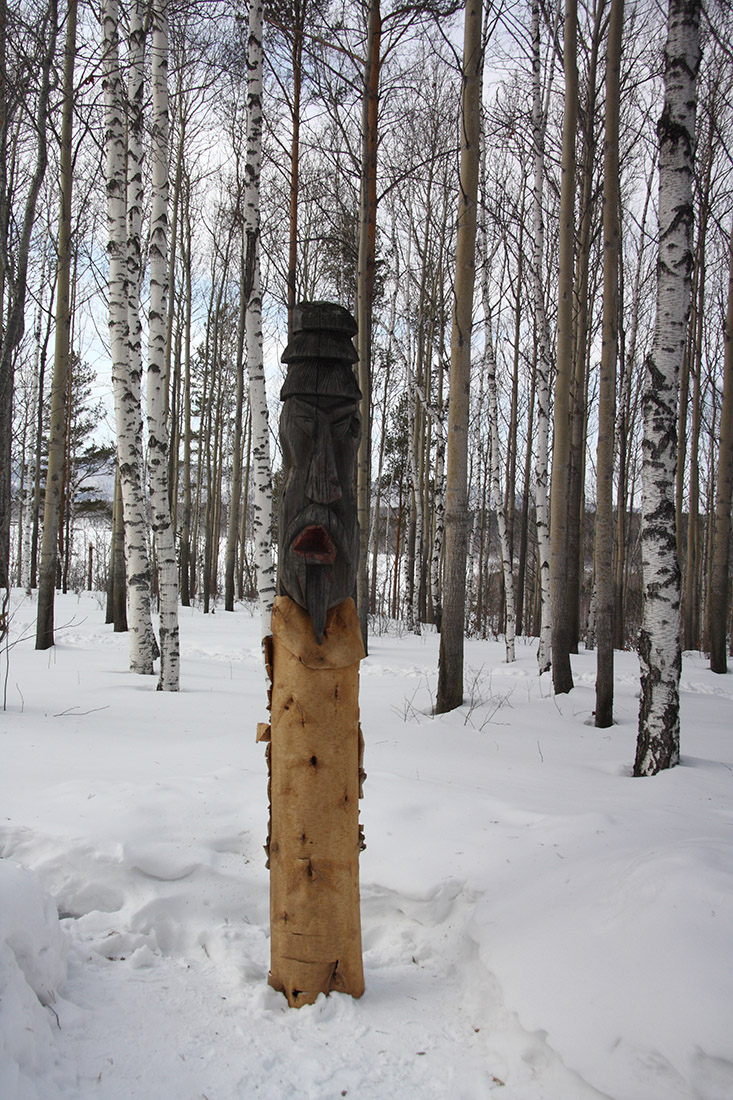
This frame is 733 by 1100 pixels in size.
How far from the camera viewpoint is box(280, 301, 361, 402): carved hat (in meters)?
2.09

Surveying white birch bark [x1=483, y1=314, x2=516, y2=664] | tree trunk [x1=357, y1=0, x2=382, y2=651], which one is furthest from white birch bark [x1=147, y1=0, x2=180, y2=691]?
white birch bark [x1=483, y1=314, x2=516, y2=664]

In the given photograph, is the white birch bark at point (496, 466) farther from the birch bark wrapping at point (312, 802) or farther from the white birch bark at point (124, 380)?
the birch bark wrapping at point (312, 802)

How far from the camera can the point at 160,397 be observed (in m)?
6.65

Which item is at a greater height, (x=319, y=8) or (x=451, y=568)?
(x=319, y=8)

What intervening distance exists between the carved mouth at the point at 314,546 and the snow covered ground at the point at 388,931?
1.28m

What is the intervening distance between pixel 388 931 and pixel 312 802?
914 millimetres

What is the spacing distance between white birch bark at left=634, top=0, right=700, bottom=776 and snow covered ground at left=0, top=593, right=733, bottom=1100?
435 mm

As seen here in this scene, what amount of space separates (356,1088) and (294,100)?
11317 mm

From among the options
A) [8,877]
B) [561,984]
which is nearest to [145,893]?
[8,877]

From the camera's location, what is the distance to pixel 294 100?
970 centimetres

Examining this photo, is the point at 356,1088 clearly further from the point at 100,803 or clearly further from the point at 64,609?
the point at 64,609

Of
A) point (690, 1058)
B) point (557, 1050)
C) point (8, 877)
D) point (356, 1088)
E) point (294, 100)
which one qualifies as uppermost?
point (294, 100)

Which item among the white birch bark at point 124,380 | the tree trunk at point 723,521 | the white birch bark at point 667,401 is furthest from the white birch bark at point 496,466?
the white birch bark at point 667,401

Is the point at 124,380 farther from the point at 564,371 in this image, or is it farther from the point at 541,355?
the point at 541,355
